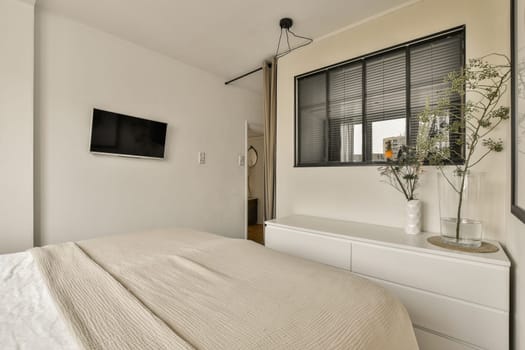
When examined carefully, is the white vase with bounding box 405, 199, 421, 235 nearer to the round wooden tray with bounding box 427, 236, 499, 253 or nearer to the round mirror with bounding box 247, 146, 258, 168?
the round wooden tray with bounding box 427, 236, 499, 253

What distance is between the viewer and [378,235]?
173cm

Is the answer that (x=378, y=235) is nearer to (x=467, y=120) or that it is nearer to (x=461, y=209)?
(x=461, y=209)

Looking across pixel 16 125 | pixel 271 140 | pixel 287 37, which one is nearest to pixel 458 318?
pixel 271 140

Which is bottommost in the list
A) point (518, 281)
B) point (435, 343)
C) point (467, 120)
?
point (435, 343)

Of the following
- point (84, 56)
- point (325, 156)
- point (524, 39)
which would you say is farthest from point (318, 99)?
point (84, 56)

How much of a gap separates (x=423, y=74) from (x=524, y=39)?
995 mm

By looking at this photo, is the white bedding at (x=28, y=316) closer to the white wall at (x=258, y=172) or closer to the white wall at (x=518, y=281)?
the white wall at (x=518, y=281)

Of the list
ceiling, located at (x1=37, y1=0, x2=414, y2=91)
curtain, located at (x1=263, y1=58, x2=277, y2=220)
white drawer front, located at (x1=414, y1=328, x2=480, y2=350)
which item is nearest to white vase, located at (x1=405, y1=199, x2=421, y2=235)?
white drawer front, located at (x1=414, y1=328, x2=480, y2=350)

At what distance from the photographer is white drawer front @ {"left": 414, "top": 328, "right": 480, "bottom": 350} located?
1302 mm

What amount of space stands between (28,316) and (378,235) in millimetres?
1860

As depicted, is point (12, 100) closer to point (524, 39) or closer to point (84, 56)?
point (84, 56)

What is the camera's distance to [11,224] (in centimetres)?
188

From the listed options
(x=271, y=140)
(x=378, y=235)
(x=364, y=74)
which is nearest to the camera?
(x=378, y=235)

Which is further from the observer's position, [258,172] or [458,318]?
[258,172]
